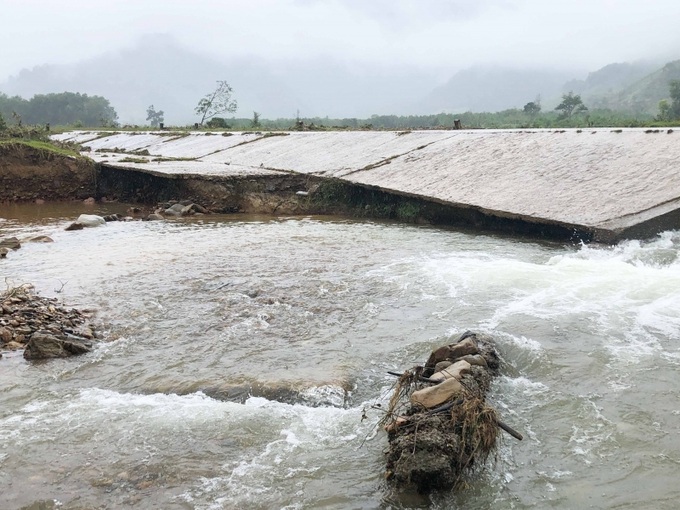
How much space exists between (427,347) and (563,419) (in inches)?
54.3

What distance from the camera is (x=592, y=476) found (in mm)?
3143

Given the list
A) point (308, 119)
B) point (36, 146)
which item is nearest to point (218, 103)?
point (308, 119)

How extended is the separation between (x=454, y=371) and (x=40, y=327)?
3.75m

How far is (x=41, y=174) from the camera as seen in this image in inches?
584

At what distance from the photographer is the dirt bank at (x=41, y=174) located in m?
14.6

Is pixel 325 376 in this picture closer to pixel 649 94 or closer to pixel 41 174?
pixel 41 174

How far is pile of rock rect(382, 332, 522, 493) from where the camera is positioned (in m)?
3.03

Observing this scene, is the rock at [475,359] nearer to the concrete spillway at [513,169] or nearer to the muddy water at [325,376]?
the muddy water at [325,376]

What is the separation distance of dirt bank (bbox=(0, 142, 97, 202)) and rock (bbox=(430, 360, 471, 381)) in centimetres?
1347

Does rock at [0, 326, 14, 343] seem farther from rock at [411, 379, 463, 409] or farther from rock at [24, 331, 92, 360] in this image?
rock at [411, 379, 463, 409]

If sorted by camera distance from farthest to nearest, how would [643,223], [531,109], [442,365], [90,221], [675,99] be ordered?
[531,109] < [675,99] < [90,221] < [643,223] < [442,365]

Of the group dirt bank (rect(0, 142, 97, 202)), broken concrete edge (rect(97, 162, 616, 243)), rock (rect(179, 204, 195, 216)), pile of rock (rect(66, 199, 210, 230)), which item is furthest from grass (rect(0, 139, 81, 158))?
rock (rect(179, 204, 195, 216))

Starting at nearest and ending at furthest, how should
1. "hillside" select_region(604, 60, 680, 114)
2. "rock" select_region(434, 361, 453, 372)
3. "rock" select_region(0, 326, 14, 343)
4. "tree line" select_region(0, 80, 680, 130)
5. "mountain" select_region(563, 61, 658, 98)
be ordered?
"rock" select_region(434, 361, 453, 372) < "rock" select_region(0, 326, 14, 343) < "tree line" select_region(0, 80, 680, 130) < "hillside" select_region(604, 60, 680, 114) < "mountain" select_region(563, 61, 658, 98)

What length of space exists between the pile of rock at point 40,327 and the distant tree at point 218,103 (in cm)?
3234
